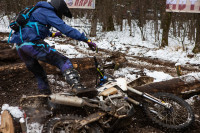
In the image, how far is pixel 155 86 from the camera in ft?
12.9

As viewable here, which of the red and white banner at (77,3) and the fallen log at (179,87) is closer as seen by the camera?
the fallen log at (179,87)

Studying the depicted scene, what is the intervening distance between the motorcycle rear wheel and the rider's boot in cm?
40

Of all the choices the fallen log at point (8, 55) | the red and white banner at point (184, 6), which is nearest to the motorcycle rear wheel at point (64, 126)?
the fallen log at point (8, 55)

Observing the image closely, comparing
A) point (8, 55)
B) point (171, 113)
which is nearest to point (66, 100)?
point (171, 113)

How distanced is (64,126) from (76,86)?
25.2 inches

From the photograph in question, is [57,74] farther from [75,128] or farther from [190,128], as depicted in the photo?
[190,128]

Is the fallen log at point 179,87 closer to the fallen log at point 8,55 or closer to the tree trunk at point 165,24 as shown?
the fallen log at point 8,55

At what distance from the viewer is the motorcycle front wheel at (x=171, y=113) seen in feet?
10.4

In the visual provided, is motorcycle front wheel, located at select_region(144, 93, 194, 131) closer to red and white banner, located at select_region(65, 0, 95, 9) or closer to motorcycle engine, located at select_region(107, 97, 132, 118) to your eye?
motorcycle engine, located at select_region(107, 97, 132, 118)

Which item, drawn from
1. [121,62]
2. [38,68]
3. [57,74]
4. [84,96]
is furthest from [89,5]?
[84,96]

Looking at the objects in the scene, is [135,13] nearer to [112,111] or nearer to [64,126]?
[112,111]

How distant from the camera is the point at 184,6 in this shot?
10820 millimetres

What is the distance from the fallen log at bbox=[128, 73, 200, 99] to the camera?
3.91 metres

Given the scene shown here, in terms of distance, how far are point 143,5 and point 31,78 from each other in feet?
52.7
